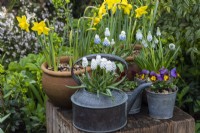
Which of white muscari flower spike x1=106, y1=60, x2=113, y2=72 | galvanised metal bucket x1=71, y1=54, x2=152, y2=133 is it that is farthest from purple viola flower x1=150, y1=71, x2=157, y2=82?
white muscari flower spike x1=106, y1=60, x2=113, y2=72

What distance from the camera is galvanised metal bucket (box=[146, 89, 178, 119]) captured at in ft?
10.6

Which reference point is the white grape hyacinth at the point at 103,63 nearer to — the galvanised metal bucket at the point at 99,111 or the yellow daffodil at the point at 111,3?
the galvanised metal bucket at the point at 99,111

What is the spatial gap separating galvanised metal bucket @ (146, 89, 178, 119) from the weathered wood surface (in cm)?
4

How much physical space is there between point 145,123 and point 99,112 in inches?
15.0

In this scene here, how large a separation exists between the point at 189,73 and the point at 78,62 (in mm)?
1382

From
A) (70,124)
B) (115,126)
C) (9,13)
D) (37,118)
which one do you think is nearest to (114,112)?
(115,126)

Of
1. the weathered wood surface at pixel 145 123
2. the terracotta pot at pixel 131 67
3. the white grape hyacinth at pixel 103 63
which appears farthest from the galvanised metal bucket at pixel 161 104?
the white grape hyacinth at pixel 103 63

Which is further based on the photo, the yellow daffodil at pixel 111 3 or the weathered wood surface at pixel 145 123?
the yellow daffodil at pixel 111 3

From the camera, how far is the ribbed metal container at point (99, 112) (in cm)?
300

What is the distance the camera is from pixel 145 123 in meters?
3.21

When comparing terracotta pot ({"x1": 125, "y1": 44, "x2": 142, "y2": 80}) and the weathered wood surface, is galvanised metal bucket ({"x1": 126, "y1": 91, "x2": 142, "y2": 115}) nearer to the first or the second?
the weathered wood surface

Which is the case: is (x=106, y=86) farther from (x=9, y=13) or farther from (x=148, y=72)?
(x=9, y=13)

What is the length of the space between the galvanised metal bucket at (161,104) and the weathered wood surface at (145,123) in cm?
4

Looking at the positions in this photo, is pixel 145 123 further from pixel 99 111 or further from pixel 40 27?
pixel 40 27
